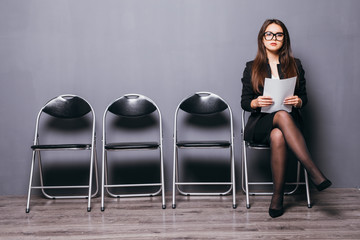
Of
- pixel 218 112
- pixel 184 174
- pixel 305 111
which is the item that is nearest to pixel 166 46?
pixel 218 112

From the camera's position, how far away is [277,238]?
6.49 ft

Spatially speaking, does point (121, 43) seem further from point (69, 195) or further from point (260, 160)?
point (260, 160)

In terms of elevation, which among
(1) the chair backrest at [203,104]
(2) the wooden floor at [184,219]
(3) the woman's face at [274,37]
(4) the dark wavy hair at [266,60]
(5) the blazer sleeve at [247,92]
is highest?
(3) the woman's face at [274,37]

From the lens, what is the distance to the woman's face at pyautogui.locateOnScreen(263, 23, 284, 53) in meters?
2.73

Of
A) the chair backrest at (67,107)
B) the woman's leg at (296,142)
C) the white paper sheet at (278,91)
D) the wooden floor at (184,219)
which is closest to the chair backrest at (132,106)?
the chair backrest at (67,107)

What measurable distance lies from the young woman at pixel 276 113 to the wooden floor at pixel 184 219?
24 cm

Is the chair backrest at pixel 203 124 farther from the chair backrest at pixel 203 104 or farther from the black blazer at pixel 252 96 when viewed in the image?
the black blazer at pixel 252 96

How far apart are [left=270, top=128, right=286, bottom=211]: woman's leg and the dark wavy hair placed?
1.46ft

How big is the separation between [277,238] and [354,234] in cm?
43

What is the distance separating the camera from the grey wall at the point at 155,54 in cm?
316

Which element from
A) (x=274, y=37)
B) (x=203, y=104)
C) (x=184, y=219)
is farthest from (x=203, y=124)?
(x=184, y=219)

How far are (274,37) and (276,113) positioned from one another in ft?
2.03

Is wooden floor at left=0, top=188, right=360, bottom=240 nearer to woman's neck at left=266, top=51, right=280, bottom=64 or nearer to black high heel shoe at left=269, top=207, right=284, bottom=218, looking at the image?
black high heel shoe at left=269, top=207, right=284, bottom=218

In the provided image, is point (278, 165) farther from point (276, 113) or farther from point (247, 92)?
point (247, 92)
